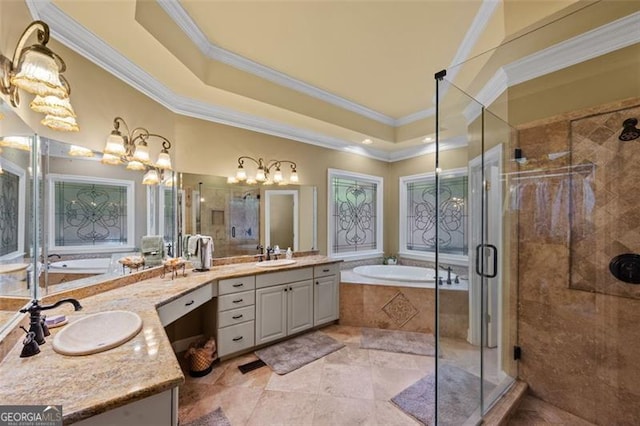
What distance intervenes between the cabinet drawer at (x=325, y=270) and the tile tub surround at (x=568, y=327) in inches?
74.7

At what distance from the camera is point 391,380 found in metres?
2.19

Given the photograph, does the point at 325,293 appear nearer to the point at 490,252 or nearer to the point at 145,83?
the point at 490,252

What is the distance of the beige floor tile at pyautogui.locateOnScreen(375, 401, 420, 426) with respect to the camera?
1.73 meters

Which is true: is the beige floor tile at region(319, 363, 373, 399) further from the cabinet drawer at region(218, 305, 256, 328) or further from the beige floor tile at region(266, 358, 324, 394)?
the cabinet drawer at region(218, 305, 256, 328)

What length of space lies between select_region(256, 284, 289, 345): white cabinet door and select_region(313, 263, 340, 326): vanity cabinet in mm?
435

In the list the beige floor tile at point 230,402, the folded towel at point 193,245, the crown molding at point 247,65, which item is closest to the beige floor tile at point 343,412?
the beige floor tile at point 230,402

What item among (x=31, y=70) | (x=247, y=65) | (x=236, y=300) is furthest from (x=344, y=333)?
(x=31, y=70)

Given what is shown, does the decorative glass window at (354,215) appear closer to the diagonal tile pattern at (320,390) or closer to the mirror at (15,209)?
the diagonal tile pattern at (320,390)

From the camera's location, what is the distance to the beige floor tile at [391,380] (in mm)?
2025

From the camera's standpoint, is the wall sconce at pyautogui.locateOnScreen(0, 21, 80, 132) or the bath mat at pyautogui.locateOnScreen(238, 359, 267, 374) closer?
the wall sconce at pyautogui.locateOnScreen(0, 21, 80, 132)

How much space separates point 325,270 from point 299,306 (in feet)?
1.78

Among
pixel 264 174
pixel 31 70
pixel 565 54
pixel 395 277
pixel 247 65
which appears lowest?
pixel 395 277

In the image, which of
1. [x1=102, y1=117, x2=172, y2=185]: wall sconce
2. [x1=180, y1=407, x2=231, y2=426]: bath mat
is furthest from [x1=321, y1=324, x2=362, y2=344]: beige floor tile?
[x1=102, y1=117, x2=172, y2=185]: wall sconce

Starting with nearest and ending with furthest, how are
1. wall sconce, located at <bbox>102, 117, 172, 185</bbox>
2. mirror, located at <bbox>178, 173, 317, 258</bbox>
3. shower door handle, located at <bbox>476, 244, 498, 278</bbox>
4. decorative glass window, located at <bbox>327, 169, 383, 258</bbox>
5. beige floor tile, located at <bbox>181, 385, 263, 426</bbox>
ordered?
beige floor tile, located at <bbox>181, 385, 263, 426</bbox> → wall sconce, located at <bbox>102, 117, 172, 185</bbox> → shower door handle, located at <bbox>476, 244, 498, 278</bbox> → mirror, located at <bbox>178, 173, 317, 258</bbox> → decorative glass window, located at <bbox>327, 169, 383, 258</bbox>
